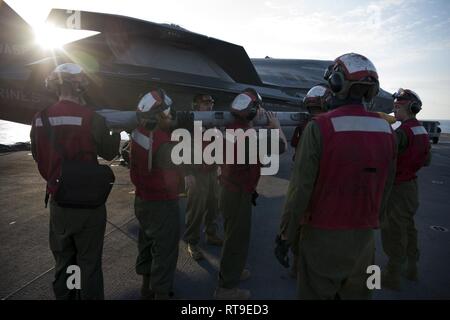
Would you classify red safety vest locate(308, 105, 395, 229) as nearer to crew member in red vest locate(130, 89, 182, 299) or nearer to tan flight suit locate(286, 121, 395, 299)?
tan flight suit locate(286, 121, 395, 299)

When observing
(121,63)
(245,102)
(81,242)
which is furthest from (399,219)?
(121,63)

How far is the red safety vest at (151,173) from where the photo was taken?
2768mm

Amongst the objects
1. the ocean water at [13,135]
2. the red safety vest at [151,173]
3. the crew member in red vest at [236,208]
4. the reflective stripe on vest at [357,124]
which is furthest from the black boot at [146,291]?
the ocean water at [13,135]

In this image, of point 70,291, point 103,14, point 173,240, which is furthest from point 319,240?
point 103,14

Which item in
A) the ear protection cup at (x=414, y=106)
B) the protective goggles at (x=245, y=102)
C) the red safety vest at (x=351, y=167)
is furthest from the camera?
the ear protection cup at (x=414, y=106)

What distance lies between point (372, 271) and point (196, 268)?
2231 mm

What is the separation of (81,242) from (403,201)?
345 cm

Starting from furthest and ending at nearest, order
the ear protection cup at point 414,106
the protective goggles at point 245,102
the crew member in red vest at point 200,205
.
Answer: the crew member in red vest at point 200,205
the ear protection cup at point 414,106
the protective goggles at point 245,102

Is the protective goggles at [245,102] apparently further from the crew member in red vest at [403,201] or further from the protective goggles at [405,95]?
the protective goggles at [405,95]

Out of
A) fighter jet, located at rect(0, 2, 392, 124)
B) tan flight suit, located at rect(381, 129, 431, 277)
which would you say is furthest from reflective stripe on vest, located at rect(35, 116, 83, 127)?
fighter jet, located at rect(0, 2, 392, 124)

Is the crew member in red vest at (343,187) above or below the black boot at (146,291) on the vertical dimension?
above

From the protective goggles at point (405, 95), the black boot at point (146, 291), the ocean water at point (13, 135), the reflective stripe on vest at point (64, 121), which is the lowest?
the black boot at point (146, 291)

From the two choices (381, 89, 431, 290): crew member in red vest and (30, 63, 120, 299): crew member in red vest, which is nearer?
(30, 63, 120, 299): crew member in red vest

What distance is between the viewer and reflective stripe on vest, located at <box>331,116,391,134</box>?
6.20ft
